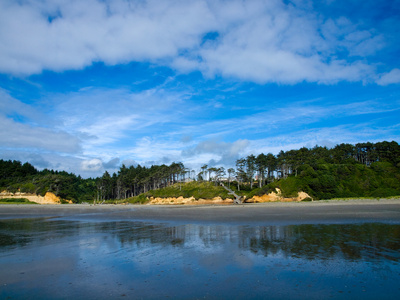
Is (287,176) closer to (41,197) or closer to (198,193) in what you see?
(198,193)

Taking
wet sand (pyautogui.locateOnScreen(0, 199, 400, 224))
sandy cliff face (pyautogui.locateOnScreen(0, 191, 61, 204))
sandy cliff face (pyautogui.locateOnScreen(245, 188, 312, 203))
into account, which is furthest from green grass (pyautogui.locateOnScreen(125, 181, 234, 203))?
wet sand (pyautogui.locateOnScreen(0, 199, 400, 224))

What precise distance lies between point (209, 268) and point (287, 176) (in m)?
75.9

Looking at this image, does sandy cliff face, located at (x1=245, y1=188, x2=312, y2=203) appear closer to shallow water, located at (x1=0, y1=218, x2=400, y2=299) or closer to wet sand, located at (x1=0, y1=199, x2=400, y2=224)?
wet sand, located at (x1=0, y1=199, x2=400, y2=224)

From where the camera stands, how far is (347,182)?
68.2 metres

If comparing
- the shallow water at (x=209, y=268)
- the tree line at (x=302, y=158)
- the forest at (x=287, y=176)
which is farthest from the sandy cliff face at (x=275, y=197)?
the shallow water at (x=209, y=268)

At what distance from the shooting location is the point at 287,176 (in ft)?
265

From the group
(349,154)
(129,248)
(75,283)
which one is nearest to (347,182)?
(349,154)

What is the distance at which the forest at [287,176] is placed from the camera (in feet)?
219

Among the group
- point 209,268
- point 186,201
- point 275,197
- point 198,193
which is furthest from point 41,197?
point 209,268

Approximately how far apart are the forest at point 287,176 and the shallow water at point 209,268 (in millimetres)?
54911

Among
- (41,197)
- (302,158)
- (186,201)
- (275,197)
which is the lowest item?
(186,201)

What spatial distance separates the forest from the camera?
219ft

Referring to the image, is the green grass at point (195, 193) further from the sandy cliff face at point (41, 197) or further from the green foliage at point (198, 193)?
the sandy cliff face at point (41, 197)

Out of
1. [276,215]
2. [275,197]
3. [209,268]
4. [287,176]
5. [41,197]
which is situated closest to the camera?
[209,268]
